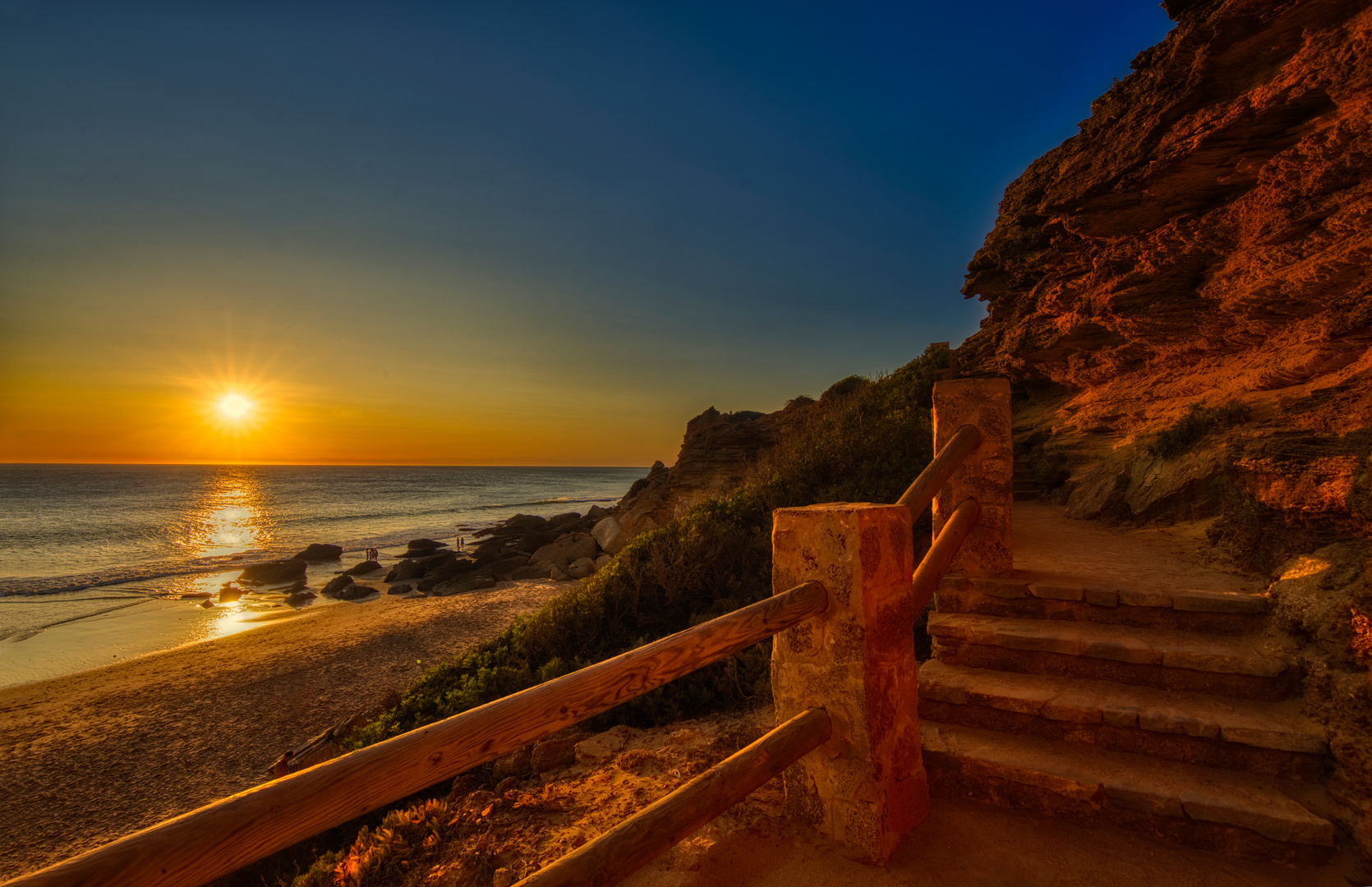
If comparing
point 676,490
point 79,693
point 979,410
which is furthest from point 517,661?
point 676,490

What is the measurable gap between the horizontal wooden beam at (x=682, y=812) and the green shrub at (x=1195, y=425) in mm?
5409

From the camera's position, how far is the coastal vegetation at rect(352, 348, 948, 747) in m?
4.39

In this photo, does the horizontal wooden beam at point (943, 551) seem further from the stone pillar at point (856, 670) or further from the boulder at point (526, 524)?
the boulder at point (526, 524)

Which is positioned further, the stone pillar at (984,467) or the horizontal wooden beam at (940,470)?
the stone pillar at (984,467)

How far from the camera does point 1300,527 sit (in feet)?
11.8

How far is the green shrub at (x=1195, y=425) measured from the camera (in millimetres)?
5180

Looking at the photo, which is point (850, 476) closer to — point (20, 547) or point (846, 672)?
point (846, 672)

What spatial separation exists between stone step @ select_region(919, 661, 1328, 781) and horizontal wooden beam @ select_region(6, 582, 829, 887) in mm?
1725

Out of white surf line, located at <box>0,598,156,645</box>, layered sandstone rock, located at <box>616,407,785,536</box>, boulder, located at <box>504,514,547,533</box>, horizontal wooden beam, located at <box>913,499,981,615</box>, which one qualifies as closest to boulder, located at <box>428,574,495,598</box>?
layered sandstone rock, located at <box>616,407,785,536</box>

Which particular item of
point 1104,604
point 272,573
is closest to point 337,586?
point 272,573

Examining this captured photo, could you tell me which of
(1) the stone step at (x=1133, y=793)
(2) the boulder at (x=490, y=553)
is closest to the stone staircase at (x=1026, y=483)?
(1) the stone step at (x=1133, y=793)

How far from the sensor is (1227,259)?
520 cm

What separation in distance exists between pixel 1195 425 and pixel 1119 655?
3.98 meters

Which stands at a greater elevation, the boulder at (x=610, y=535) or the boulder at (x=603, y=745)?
the boulder at (x=603, y=745)
